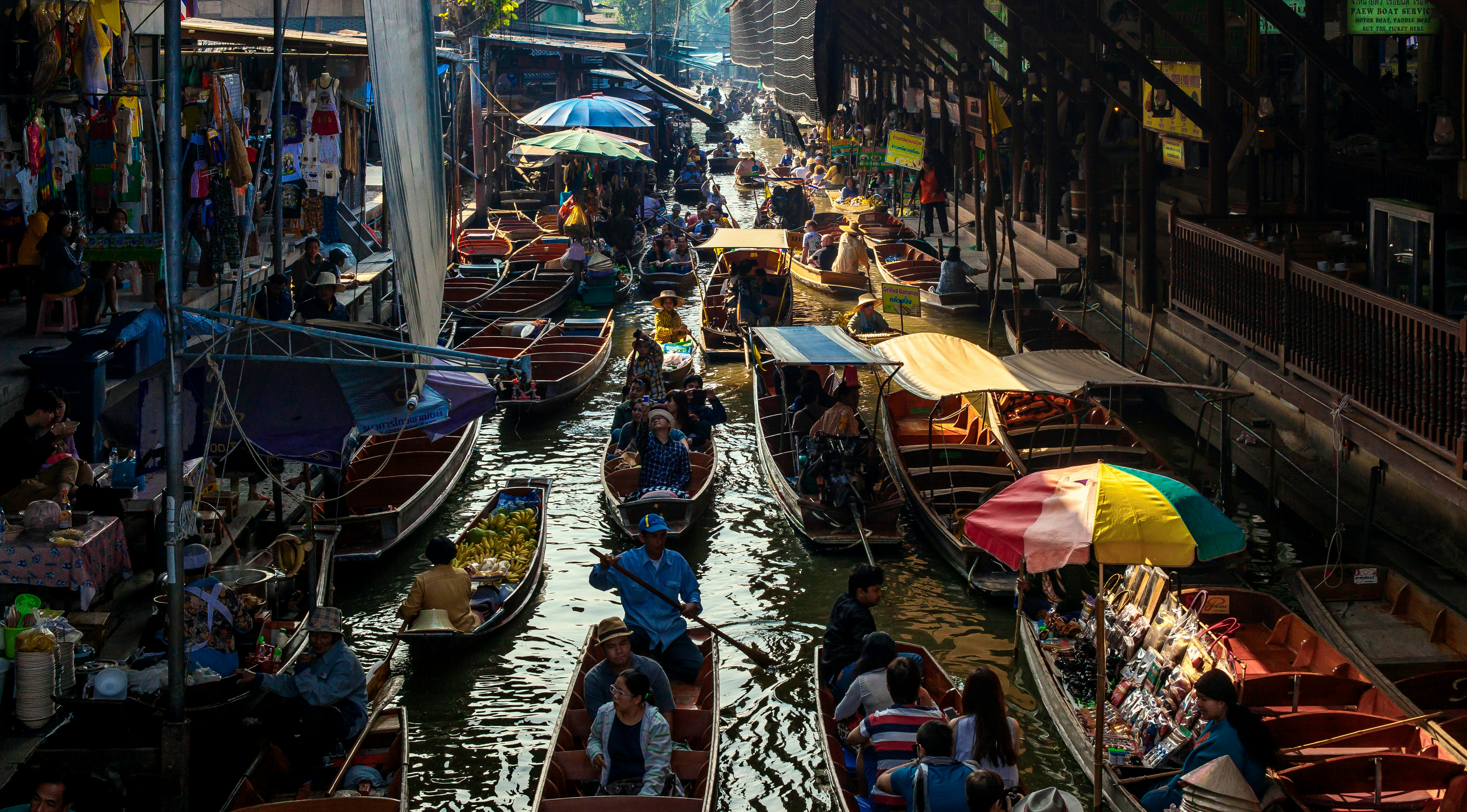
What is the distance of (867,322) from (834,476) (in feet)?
21.9

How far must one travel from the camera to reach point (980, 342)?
21.2m

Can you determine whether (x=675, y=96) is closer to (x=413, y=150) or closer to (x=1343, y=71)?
(x=1343, y=71)

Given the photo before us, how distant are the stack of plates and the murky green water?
2406 mm

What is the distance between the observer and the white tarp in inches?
332

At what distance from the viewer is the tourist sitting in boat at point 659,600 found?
9023 mm

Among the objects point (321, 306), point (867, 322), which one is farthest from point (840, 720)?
point (867, 322)

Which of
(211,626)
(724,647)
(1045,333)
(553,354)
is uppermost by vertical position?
(1045,333)

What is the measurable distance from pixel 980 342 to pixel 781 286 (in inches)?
136

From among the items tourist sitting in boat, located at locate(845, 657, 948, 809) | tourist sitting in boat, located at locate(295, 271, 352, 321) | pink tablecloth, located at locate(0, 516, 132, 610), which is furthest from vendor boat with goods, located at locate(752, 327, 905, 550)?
pink tablecloth, located at locate(0, 516, 132, 610)

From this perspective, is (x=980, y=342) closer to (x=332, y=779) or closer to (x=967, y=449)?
(x=967, y=449)

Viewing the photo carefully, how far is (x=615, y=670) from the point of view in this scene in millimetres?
7766

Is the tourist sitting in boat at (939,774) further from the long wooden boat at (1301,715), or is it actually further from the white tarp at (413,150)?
the white tarp at (413,150)

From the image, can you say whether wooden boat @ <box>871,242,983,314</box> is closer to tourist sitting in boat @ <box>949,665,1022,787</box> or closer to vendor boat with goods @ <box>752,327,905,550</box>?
vendor boat with goods @ <box>752,327,905,550</box>

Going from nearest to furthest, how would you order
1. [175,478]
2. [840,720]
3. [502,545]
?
[175,478]
[840,720]
[502,545]
